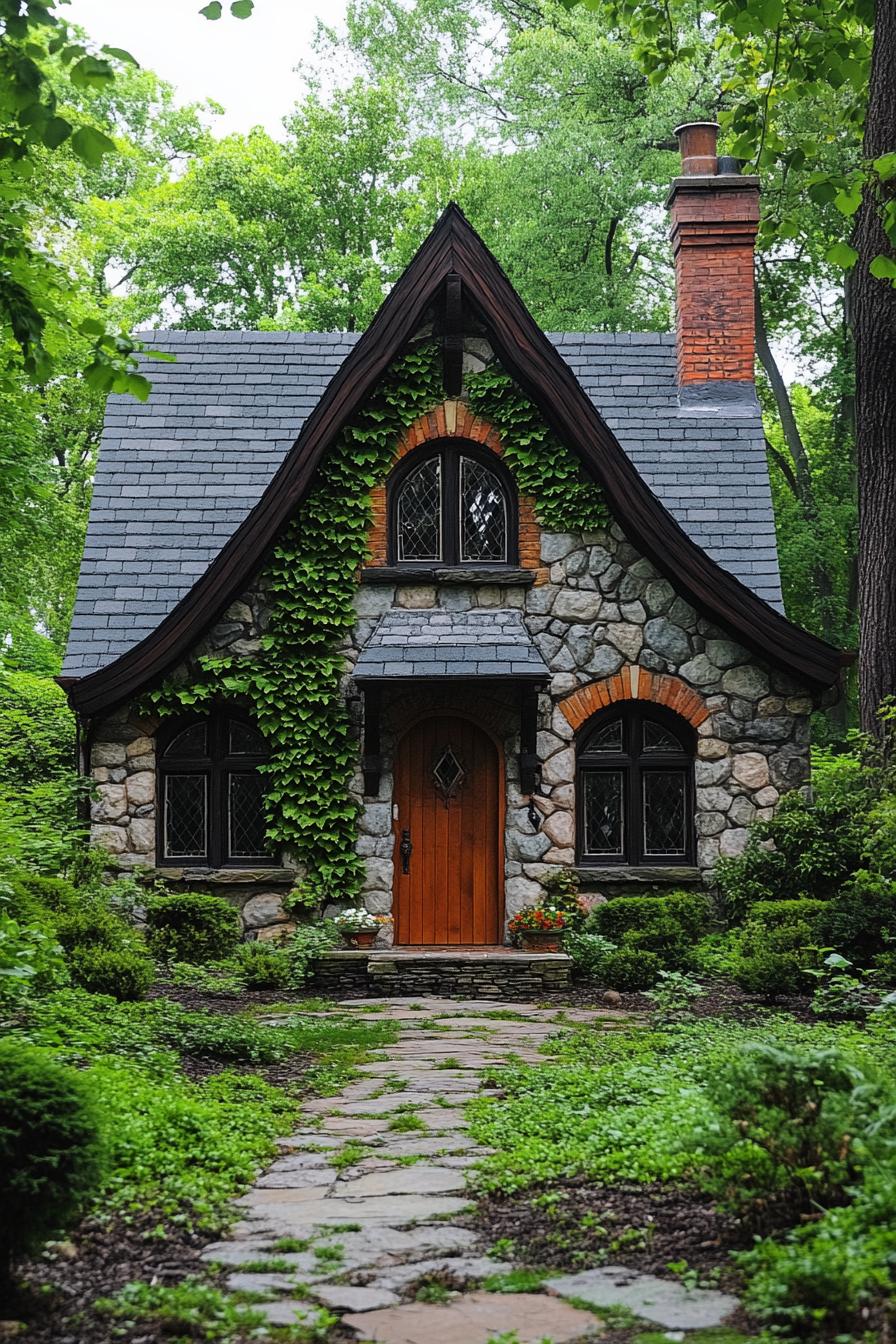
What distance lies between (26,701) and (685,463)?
8.50m

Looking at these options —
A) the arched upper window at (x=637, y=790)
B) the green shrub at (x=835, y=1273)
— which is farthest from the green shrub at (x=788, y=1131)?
the arched upper window at (x=637, y=790)

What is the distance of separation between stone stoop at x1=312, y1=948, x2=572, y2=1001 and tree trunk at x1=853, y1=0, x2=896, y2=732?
126 inches

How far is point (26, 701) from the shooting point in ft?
56.0

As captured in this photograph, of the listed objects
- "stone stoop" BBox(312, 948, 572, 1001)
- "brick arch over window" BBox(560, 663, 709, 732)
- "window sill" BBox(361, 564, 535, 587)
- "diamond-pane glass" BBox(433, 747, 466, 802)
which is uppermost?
"window sill" BBox(361, 564, 535, 587)

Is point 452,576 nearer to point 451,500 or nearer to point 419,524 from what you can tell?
point 419,524

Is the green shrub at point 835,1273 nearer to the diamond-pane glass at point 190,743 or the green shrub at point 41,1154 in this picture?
the green shrub at point 41,1154

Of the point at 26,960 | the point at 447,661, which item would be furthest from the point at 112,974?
the point at 447,661

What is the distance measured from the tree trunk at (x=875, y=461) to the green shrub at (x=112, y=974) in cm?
591

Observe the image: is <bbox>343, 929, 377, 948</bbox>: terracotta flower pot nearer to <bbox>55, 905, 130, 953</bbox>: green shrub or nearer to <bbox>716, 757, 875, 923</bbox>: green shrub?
<bbox>55, 905, 130, 953</bbox>: green shrub

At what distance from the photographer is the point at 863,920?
29.7 ft

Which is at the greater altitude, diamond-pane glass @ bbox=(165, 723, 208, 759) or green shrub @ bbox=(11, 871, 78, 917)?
diamond-pane glass @ bbox=(165, 723, 208, 759)

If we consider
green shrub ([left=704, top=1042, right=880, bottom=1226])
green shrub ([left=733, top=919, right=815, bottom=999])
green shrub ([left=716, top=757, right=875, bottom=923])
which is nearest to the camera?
green shrub ([left=704, top=1042, right=880, bottom=1226])

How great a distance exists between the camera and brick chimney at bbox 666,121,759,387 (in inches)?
565

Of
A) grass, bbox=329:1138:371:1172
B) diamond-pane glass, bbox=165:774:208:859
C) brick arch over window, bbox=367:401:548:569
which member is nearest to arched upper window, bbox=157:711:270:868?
diamond-pane glass, bbox=165:774:208:859
